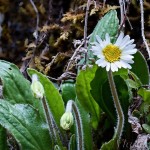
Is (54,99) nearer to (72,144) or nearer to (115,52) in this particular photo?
(72,144)

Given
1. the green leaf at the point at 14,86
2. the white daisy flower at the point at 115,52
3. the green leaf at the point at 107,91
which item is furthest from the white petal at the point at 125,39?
the green leaf at the point at 14,86

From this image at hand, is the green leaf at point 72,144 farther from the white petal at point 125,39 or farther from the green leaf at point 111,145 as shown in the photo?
the white petal at point 125,39

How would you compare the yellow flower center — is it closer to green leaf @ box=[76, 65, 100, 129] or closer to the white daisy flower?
the white daisy flower

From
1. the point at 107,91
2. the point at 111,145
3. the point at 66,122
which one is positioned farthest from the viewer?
the point at 107,91

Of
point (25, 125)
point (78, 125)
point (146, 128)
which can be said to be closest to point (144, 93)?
point (146, 128)

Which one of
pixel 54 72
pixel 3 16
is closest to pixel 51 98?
pixel 54 72

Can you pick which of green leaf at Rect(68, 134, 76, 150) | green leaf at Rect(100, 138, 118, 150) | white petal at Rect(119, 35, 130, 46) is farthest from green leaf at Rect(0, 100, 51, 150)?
white petal at Rect(119, 35, 130, 46)

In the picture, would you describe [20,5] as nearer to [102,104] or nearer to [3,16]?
[3,16]
